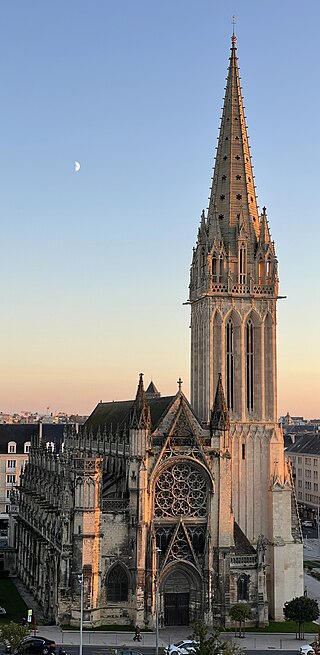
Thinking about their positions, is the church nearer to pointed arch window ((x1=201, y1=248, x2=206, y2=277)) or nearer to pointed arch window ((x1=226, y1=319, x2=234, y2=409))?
pointed arch window ((x1=226, y1=319, x2=234, y2=409))

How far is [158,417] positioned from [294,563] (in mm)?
17460

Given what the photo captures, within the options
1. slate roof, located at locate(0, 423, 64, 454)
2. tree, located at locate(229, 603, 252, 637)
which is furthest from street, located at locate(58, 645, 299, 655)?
slate roof, located at locate(0, 423, 64, 454)

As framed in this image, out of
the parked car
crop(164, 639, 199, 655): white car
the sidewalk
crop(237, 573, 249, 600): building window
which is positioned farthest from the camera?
the parked car

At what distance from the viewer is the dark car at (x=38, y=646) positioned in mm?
59312

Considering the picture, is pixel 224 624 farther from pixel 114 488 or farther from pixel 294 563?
pixel 114 488

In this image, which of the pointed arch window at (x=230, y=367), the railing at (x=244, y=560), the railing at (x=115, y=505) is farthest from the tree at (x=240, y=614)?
the pointed arch window at (x=230, y=367)

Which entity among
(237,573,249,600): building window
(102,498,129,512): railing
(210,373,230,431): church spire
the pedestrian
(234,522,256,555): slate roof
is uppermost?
(210,373,230,431): church spire

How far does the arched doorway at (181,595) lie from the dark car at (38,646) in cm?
1386

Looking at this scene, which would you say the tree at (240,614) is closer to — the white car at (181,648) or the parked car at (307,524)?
the white car at (181,648)

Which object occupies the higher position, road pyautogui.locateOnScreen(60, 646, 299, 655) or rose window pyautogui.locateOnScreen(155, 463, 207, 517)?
rose window pyautogui.locateOnScreen(155, 463, 207, 517)

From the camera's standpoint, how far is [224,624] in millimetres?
71688

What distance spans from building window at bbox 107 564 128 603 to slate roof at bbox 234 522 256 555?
32.5 ft

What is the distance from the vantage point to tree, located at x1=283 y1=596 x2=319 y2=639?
68.9 m

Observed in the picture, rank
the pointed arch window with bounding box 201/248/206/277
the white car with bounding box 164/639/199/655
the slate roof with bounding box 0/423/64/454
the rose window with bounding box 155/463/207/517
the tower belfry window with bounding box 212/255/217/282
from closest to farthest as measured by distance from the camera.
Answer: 1. the white car with bounding box 164/639/199/655
2. the rose window with bounding box 155/463/207/517
3. the tower belfry window with bounding box 212/255/217/282
4. the pointed arch window with bounding box 201/248/206/277
5. the slate roof with bounding box 0/423/64/454
